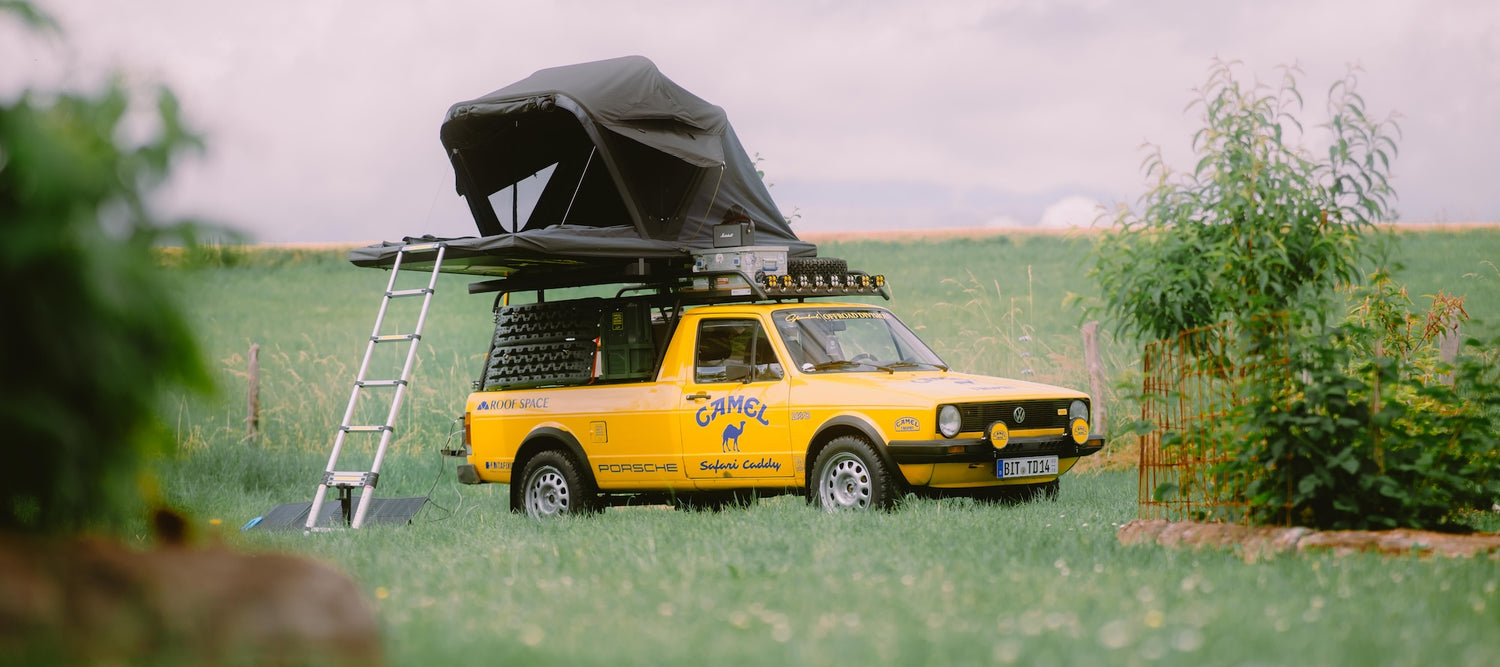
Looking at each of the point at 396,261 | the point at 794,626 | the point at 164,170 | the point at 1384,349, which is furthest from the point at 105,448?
the point at 1384,349

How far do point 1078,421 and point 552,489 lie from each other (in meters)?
4.57

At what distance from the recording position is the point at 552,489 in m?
12.4

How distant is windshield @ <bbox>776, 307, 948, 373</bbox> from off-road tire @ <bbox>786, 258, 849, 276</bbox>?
512mm

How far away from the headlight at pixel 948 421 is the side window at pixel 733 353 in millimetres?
1478

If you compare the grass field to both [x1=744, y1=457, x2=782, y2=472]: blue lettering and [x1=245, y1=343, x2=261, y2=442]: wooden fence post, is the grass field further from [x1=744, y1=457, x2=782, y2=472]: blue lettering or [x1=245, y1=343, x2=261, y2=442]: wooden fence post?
[x1=245, y1=343, x2=261, y2=442]: wooden fence post

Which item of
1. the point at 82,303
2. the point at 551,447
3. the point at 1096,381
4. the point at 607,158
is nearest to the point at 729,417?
the point at 551,447

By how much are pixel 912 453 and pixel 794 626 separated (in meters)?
4.79

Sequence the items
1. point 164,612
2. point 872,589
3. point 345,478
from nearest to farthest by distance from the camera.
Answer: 1. point 164,612
2. point 872,589
3. point 345,478

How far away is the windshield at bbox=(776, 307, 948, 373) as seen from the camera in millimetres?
11289

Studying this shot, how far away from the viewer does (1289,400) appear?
8.01 metres

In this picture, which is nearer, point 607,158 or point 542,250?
point 542,250

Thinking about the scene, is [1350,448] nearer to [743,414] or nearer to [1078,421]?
[1078,421]

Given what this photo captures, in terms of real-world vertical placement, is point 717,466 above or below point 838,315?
below

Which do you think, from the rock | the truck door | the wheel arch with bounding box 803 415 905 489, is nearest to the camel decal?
the truck door
